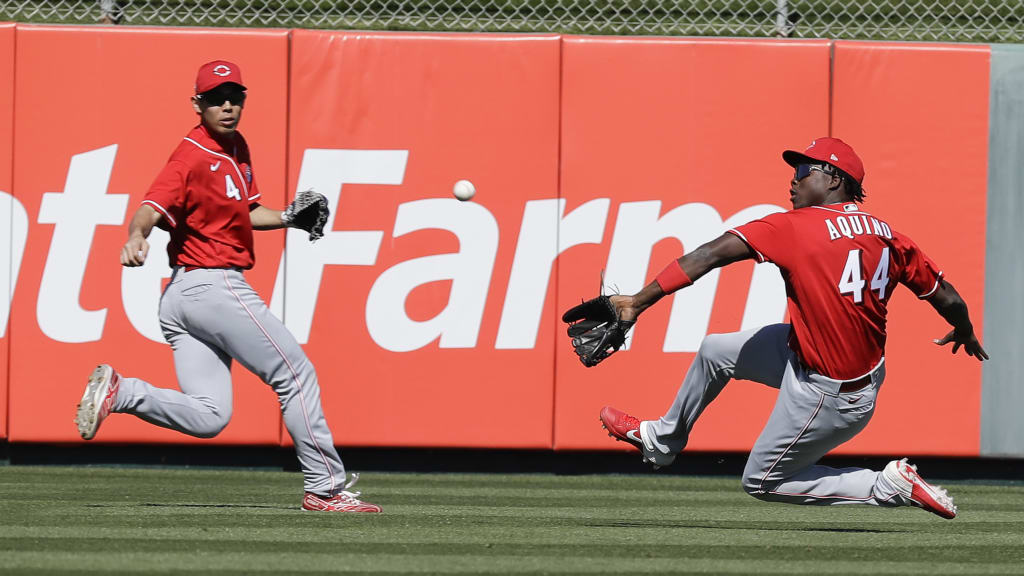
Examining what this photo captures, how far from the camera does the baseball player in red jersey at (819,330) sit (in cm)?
548

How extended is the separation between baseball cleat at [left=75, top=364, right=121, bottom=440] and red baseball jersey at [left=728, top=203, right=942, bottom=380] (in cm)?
270

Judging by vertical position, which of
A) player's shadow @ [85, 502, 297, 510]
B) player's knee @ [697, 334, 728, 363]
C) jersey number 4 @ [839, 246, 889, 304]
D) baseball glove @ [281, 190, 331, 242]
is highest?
baseball glove @ [281, 190, 331, 242]

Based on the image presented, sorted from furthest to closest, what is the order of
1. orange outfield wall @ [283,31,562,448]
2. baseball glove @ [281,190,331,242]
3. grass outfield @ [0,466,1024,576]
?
orange outfield wall @ [283,31,562,448], baseball glove @ [281,190,331,242], grass outfield @ [0,466,1024,576]

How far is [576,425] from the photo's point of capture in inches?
330

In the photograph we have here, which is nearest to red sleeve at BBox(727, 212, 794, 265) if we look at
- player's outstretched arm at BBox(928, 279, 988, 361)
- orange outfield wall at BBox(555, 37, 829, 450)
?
player's outstretched arm at BBox(928, 279, 988, 361)

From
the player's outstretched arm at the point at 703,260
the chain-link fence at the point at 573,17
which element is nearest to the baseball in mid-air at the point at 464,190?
the chain-link fence at the point at 573,17

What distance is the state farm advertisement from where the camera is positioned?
827 centimetres

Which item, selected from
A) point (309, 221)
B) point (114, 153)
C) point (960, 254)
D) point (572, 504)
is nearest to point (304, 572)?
point (309, 221)

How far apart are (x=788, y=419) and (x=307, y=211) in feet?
7.89

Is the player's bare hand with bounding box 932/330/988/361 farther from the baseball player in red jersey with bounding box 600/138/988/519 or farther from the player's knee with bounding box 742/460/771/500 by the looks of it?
the player's knee with bounding box 742/460/771/500

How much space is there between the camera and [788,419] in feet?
18.6

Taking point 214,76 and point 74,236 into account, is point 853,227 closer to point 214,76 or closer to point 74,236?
point 214,76

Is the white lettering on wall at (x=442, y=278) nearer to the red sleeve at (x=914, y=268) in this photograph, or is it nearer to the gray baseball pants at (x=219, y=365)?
the gray baseball pants at (x=219, y=365)

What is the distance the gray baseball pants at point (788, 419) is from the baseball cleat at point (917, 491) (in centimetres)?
4
